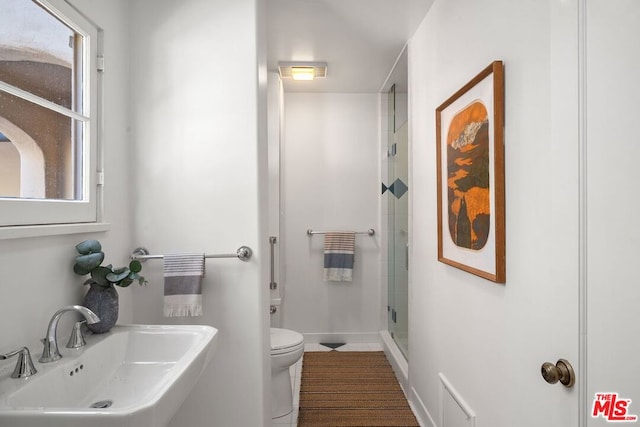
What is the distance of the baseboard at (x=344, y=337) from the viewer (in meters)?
3.46

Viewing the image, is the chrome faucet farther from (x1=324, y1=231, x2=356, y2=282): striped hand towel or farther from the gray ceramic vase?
(x1=324, y1=231, x2=356, y2=282): striped hand towel

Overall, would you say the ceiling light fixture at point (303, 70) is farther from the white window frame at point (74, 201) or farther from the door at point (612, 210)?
the door at point (612, 210)

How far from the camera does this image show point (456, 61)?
64.4 inches

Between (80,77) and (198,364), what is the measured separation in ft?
3.72

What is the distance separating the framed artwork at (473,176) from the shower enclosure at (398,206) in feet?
3.01

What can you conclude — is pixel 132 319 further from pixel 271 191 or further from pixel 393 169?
pixel 393 169

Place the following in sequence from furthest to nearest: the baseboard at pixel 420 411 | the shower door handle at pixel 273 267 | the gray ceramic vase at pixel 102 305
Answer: the shower door handle at pixel 273 267, the baseboard at pixel 420 411, the gray ceramic vase at pixel 102 305

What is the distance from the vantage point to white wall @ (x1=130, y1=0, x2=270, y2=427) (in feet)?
5.37

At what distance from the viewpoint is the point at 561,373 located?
836 mm

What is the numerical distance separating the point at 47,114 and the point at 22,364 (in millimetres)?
772

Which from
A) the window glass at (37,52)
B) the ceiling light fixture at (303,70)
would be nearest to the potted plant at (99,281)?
the window glass at (37,52)

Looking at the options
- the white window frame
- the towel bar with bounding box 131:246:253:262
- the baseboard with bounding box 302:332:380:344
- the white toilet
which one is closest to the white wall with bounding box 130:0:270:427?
the towel bar with bounding box 131:246:253:262

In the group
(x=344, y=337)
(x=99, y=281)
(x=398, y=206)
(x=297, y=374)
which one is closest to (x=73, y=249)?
(x=99, y=281)

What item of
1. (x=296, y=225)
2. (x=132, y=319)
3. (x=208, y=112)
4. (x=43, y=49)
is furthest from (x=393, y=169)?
(x=43, y=49)
